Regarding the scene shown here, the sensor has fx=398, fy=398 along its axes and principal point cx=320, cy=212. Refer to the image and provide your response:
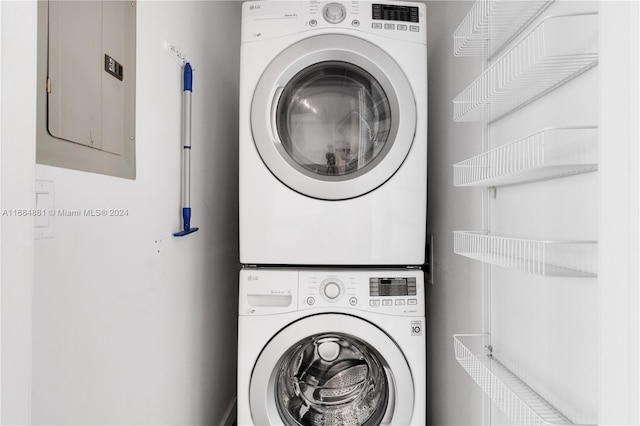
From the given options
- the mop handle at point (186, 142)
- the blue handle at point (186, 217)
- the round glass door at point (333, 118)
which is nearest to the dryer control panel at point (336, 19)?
the round glass door at point (333, 118)

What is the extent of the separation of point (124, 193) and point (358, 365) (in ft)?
3.39

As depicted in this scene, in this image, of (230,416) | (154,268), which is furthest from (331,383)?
(154,268)

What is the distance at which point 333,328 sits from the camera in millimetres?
1334

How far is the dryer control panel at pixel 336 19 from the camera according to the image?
1398 millimetres

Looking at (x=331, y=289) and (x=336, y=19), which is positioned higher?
(x=336, y=19)

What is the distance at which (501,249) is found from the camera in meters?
0.83

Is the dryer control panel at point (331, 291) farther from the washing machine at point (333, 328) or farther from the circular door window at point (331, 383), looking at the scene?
the circular door window at point (331, 383)

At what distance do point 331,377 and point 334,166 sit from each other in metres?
0.80

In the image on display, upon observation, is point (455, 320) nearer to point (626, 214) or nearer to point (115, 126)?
point (626, 214)

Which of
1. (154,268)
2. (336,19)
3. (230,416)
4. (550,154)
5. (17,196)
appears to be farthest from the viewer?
(230,416)

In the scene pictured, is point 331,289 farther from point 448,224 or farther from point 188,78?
point 188,78

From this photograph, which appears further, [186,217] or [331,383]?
[331,383]

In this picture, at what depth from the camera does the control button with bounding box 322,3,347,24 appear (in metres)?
1.40

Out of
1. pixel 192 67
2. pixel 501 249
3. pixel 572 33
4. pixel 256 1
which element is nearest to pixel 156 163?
pixel 192 67
